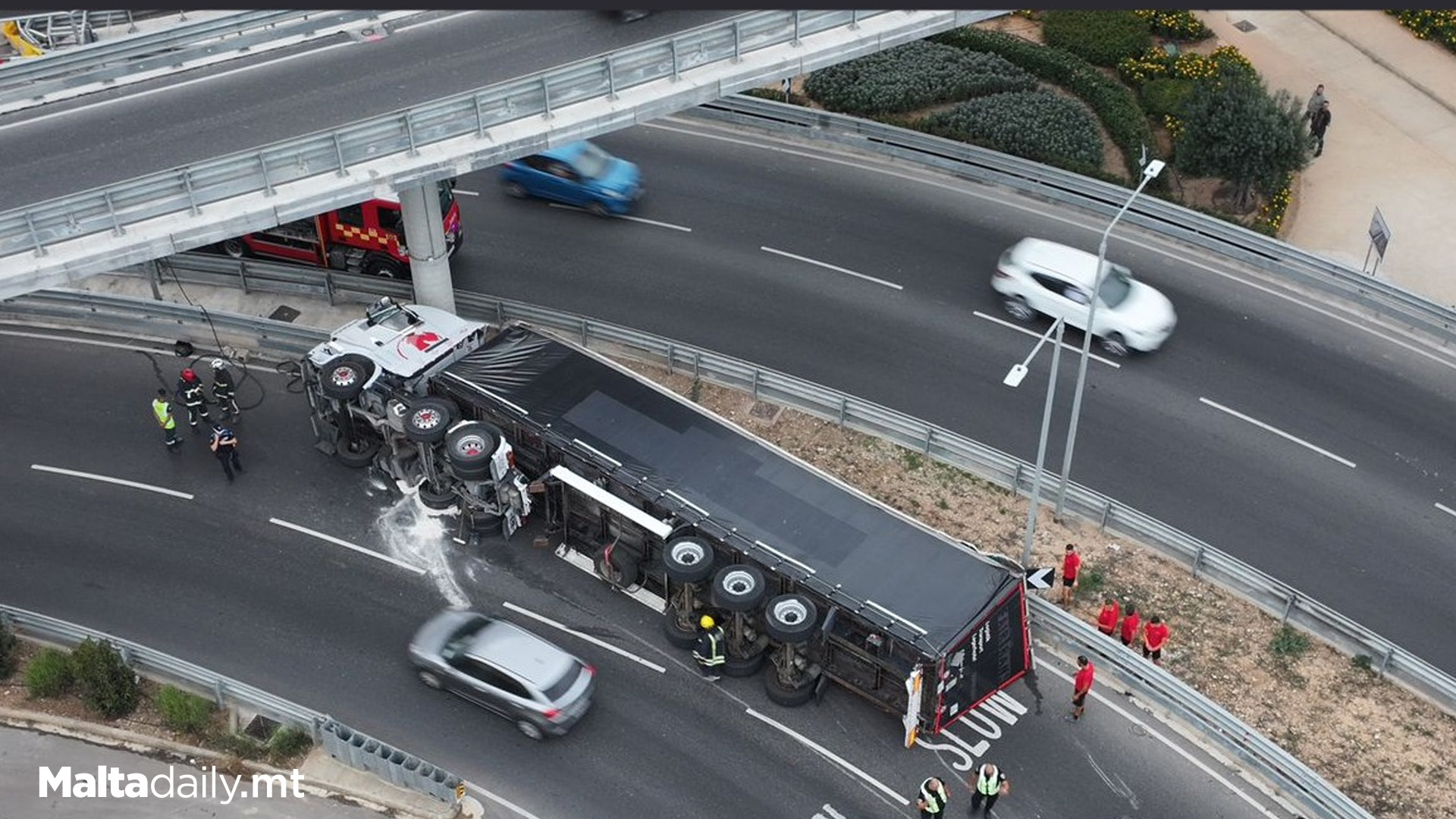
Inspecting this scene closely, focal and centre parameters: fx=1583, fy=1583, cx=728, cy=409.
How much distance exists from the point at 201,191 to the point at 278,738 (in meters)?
9.82

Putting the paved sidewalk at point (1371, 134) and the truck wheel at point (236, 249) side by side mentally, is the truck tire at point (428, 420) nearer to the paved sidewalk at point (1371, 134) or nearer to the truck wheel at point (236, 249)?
the truck wheel at point (236, 249)

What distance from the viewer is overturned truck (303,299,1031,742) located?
2662 centimetres

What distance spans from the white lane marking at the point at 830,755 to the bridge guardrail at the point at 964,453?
458 centimetres

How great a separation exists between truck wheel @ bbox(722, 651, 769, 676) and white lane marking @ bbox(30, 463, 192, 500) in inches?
466

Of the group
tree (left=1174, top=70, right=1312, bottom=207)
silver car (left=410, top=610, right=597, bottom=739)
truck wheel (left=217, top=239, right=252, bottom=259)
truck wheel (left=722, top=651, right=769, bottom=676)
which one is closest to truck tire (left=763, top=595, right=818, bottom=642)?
truck wheel (left=722, top=651, right=769, bottom=676)

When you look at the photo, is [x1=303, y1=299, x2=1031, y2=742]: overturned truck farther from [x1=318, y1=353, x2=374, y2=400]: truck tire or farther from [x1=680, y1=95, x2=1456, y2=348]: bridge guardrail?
[x1=680, y1=95, x2=1456, y2=348]: bridge guardrail

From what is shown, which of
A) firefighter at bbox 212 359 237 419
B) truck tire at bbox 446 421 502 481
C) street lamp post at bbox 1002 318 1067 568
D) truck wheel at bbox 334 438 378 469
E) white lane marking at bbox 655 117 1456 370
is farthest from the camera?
white lane marking at bbox 655 117 1456 370

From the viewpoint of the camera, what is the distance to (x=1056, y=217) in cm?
3988

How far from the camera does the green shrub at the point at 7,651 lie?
2864 centimetres

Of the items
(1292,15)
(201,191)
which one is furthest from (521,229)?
(1292,15)

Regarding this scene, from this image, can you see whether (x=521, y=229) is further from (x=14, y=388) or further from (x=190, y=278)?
(x=14, y=388)

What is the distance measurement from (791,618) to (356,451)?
11.0 metres

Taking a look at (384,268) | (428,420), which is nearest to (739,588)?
(428,420)

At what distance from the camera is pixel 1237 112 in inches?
1582
